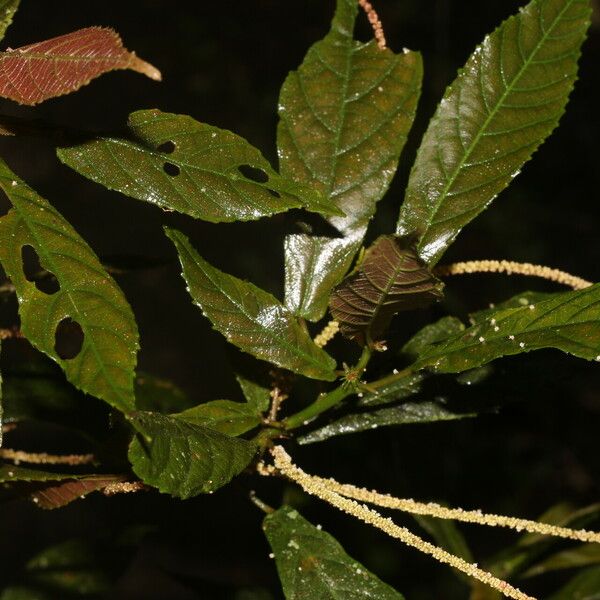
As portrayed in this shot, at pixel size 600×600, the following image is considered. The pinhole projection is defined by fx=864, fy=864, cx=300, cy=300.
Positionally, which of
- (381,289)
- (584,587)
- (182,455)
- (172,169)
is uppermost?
(172,169)

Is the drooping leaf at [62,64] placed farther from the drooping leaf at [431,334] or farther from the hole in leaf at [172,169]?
the drooping leaf at [431,334]

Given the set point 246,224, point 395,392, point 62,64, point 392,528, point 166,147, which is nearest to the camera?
point 62,64

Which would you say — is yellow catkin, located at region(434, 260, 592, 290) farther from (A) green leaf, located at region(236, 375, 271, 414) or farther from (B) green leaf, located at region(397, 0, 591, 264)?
(A) green leaf, located at region(236, 375, 271, 414)

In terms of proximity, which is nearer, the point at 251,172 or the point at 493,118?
the point at 493,118

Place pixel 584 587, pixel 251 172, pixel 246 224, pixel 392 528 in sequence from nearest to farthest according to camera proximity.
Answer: pixel 392 528 < pixel 584 587 < pixel 251 172 < pixel 246 224

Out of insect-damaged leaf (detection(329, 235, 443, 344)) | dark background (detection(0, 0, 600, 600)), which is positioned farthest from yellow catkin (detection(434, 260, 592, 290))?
dark background (detection(0, 0, 600, 600))

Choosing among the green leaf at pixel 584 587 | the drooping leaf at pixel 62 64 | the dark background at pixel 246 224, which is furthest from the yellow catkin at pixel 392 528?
the dark background at pixel 246 224

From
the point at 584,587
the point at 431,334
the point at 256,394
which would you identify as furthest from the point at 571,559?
the point at 256,394

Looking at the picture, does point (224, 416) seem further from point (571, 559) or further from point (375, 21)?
point (571, 559)
